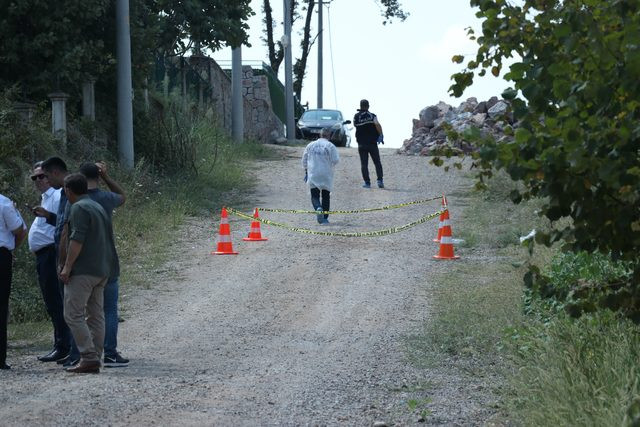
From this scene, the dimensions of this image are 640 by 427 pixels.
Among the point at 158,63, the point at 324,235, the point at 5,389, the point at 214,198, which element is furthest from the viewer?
the point at 158,63

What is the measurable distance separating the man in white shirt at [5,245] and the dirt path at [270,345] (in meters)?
0.32

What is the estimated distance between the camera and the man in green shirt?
934 centimetres

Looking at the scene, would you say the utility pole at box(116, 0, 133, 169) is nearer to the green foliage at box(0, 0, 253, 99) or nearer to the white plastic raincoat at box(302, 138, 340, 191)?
the green foliage at box(0, 0, 253, 99)

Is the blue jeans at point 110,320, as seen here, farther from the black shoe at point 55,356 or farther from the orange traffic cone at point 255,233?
the orange traffic cone at point 255,233

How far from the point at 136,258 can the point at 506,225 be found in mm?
6261

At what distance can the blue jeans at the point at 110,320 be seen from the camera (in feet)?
32.8

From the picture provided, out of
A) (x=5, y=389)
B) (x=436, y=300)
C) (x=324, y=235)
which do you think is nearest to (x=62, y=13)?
(x=324, y=235)

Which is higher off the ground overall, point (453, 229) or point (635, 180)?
point (635, 180)

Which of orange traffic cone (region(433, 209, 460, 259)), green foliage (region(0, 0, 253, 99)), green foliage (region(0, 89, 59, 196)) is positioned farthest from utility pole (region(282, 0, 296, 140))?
orange traffic cone (region(433, 209, 460, 259))

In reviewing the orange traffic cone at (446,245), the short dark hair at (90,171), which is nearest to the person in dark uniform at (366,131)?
the orange traffic cone at (446,245)

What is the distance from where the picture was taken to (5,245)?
9.93 m

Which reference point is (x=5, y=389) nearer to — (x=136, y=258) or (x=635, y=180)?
(x=635, y=180)

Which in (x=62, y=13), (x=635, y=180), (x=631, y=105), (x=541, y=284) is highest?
(x=62, y=13)

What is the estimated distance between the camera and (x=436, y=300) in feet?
43.7
